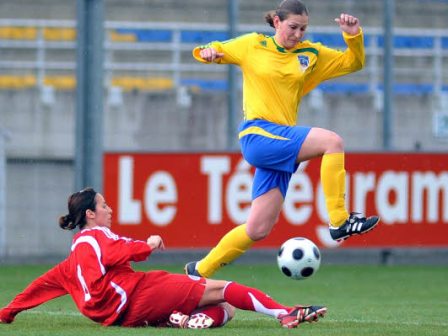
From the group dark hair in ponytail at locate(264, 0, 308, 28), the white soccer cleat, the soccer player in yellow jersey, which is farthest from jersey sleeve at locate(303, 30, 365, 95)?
the white soccer cleat

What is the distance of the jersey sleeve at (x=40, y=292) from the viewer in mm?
7664

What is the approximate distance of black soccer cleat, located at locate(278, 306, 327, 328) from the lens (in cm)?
724

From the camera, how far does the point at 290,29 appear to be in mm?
8266

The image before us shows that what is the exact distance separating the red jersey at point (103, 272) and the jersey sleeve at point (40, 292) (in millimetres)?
106

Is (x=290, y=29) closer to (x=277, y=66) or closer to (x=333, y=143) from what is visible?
(x=277, y=66)

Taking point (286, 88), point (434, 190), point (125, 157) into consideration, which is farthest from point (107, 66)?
point (286, 88)

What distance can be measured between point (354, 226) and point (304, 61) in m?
1.25

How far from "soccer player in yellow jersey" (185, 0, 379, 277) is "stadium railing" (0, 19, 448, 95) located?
19.2 ft

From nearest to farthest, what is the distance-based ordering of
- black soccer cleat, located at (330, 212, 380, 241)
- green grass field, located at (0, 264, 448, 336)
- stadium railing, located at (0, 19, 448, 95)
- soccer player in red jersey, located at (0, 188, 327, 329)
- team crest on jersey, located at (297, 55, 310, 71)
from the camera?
soccer player in red jersey, located at (0, 188, 327, 329) → green grass field, located at (0, 264, 448, 336) → black soccer cleat, located at (330, 212, 380, 241) → team crest on jersey, located at (297, 55, 310, 71) → stadium railing, located at (0, 19, 448, 95)

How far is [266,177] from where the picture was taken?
8344 mm

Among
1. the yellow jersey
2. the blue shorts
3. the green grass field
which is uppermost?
the yellow jersey

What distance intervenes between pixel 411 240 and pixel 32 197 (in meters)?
4.28

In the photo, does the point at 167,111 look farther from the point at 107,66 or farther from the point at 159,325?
the point at 159,325

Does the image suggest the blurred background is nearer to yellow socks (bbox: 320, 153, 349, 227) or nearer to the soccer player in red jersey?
yellow socks (bbox: 320, 153, 349, 227)
